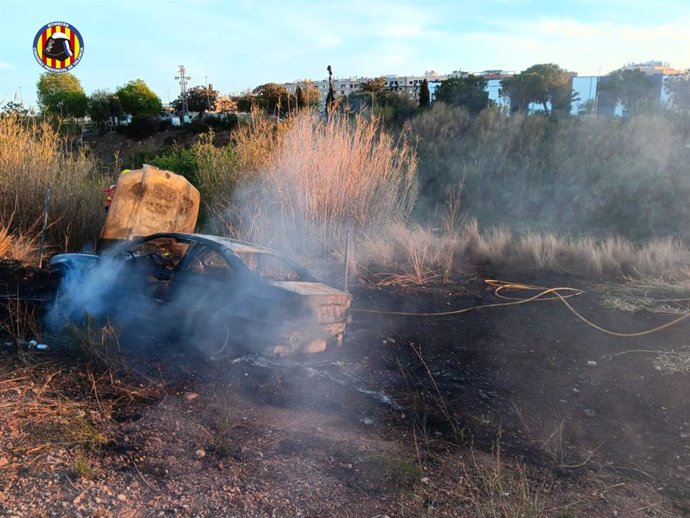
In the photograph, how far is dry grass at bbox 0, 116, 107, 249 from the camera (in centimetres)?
1020

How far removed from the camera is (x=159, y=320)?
6.32m

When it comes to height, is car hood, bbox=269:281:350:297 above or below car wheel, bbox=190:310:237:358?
above

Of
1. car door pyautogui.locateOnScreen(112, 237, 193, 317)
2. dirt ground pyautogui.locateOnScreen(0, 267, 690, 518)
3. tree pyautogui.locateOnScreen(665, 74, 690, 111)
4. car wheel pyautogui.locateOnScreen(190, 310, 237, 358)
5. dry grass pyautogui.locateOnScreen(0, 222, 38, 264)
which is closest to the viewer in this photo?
dirt ground pyautogui.locateOnScreen(0, 267, 690, 518)

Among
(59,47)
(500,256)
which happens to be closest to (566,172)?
(500,256)

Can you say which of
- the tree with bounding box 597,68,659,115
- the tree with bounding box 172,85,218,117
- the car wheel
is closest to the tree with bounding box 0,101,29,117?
the car wheel

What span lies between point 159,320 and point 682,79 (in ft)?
87.8

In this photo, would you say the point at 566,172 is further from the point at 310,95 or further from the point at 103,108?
the point at 103,108

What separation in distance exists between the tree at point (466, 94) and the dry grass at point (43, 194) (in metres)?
16.1

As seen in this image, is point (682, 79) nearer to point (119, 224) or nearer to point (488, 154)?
point (488, 154)

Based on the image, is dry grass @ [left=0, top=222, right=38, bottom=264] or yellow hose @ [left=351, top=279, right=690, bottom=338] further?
dry grass @ [left=0, top=222, right=38, bottom=264]

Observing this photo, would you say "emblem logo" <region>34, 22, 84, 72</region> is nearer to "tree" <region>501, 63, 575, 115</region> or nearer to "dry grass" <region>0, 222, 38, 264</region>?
"dry grass" <region>0, 222, 38, 264</region>

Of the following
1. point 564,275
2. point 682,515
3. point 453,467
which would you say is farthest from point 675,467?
point 564,275

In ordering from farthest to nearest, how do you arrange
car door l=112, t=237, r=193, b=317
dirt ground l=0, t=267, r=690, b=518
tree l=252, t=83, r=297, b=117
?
tree l=252, t=83, r=297, b=117
car door l=112, t=237, r=193, b=317
dirt ground l=0, t=267, r=690, b=518

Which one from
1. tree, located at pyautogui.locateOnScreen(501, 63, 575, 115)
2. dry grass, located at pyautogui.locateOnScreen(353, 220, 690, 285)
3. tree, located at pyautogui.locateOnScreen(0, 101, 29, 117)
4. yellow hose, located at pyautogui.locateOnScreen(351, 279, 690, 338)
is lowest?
yellow hose, located at pyautogui.locateOnScreen(351, 279, 690, 338)
